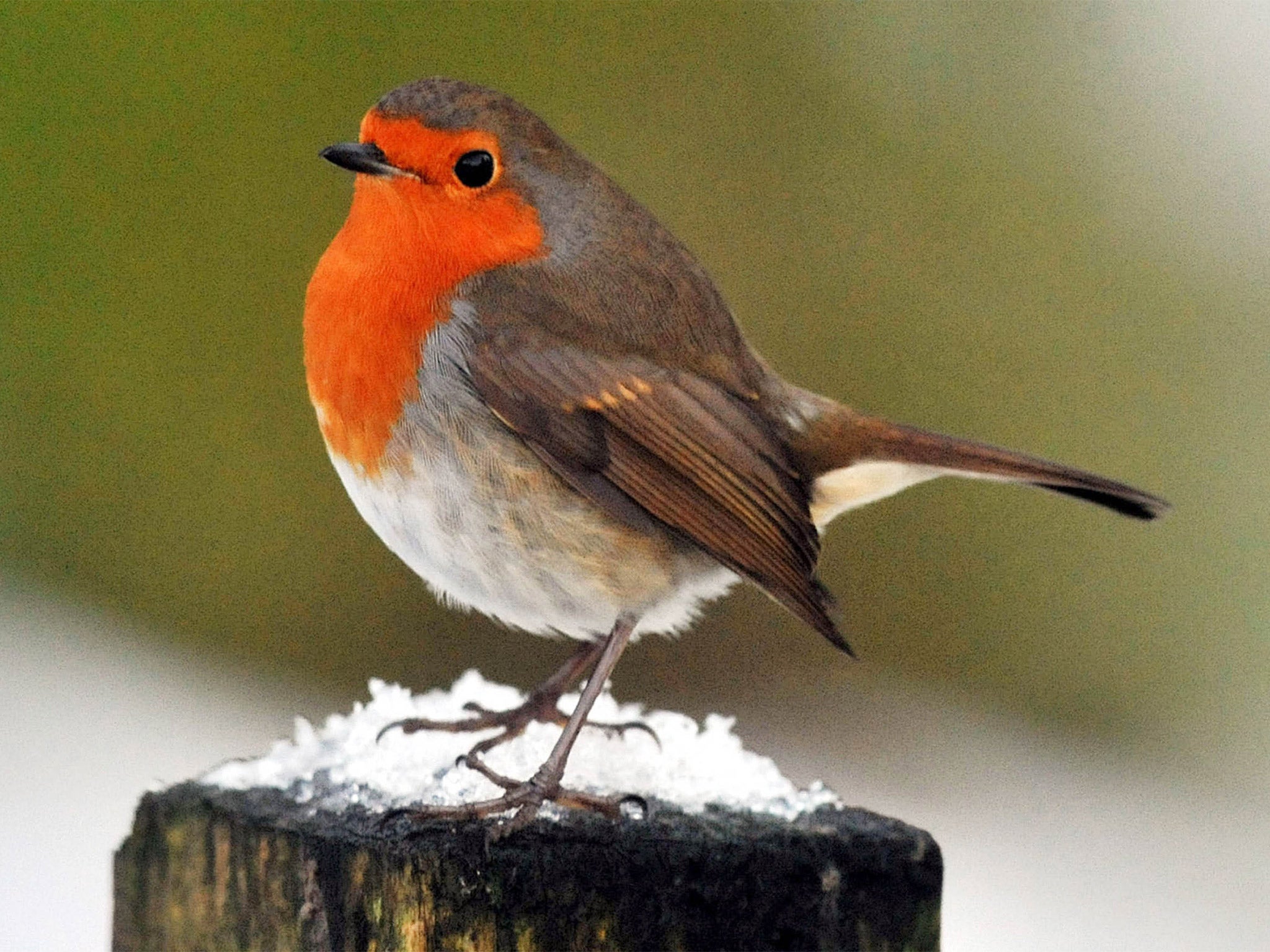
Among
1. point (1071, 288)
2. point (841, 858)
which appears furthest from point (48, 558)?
point (841, 858)

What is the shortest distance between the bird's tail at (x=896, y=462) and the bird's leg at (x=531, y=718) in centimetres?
53

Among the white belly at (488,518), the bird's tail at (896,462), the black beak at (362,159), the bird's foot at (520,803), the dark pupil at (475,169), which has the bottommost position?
the bird's foot at (520,803)

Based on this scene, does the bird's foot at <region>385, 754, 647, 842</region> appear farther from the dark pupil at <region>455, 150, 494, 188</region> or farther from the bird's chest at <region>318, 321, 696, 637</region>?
the dark pupil at <region>455, 150, 494, 188</region>

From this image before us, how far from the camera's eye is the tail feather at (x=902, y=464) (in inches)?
106

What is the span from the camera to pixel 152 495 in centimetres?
453

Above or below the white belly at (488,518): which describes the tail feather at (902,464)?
above

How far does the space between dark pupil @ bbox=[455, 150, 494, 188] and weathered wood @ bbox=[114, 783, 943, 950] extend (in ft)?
3.59

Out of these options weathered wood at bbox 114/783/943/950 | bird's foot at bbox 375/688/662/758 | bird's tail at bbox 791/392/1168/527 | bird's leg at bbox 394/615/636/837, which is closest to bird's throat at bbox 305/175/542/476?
bird's foot at bbox 375/688/662/758

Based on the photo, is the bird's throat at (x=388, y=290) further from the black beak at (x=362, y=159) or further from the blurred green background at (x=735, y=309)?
the blurred green background at (x=735, y=309)

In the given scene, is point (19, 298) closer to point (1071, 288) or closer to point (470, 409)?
point (470, 409)

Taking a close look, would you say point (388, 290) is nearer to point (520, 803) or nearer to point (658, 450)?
point (658, 450)

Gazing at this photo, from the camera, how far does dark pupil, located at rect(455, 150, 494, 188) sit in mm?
2471

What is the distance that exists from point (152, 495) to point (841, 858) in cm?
324

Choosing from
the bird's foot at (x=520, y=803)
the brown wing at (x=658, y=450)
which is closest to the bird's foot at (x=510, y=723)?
the bird's foot at (x=520, y=803)
